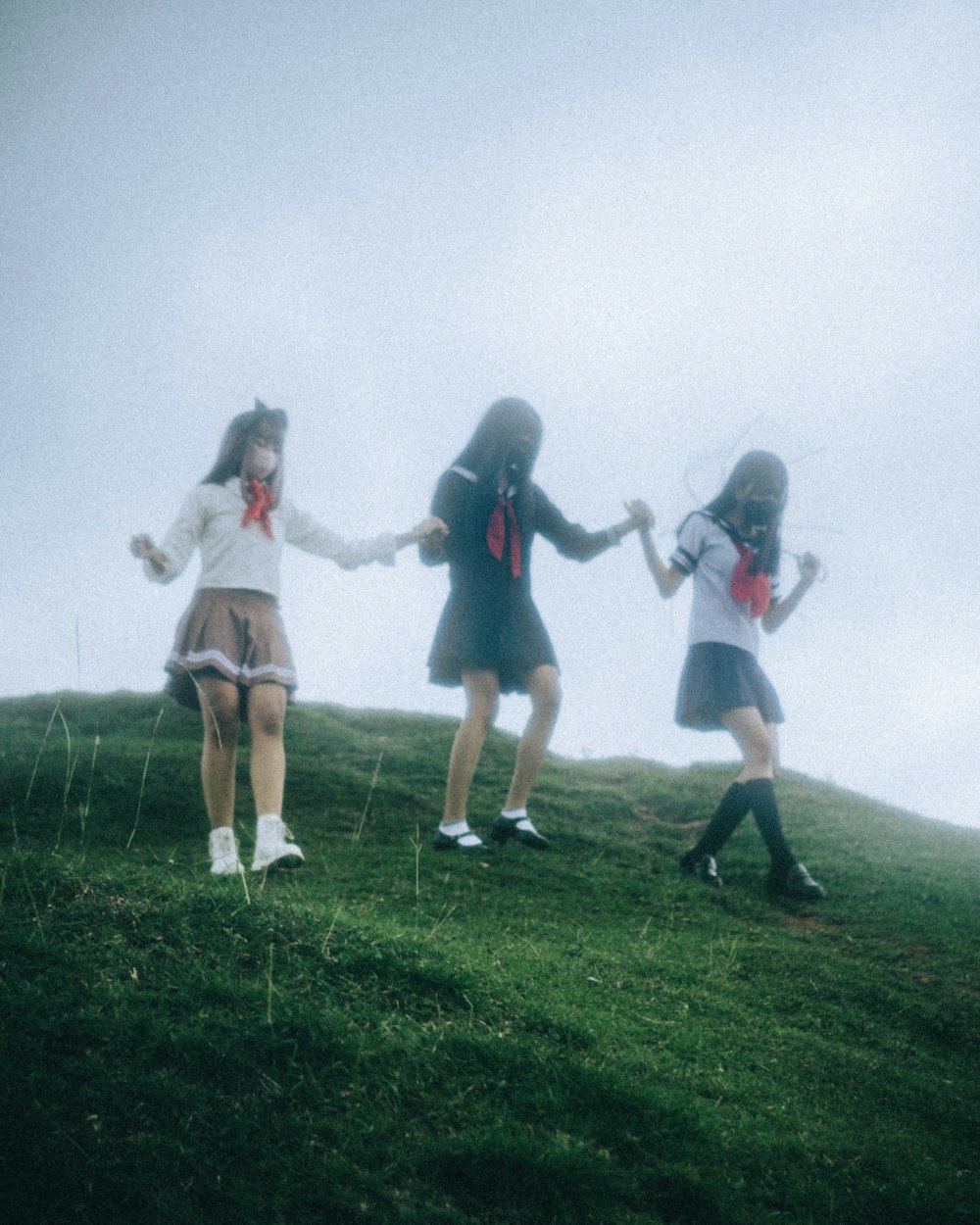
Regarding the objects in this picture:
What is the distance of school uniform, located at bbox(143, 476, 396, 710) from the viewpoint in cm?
477

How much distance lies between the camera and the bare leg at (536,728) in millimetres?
5621

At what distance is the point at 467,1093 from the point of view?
7.56 ft

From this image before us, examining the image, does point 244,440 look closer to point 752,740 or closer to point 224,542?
point 224,542

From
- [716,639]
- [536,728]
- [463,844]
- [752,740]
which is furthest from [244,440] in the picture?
[752,740]

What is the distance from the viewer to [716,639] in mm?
5871

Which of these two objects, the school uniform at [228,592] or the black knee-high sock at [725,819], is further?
the black knee-high sock at [725,819]

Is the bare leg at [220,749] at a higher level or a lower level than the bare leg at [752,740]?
lower

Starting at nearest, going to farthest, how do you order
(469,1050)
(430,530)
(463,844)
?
(469,1050) → (463,844) → (430,530)

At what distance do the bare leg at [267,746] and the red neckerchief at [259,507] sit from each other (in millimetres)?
887

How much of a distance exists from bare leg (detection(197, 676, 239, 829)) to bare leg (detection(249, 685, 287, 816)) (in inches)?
4.3

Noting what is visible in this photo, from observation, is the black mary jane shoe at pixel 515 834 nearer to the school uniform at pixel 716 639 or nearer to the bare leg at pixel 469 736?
the bare leg at pixel 469 736

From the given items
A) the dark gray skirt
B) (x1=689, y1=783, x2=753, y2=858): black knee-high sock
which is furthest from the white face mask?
(x1=689, y1=783, x2=753, y2=858): black knee-high sock

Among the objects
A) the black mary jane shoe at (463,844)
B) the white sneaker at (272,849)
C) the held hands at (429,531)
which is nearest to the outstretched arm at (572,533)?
the held hands at (429,531)

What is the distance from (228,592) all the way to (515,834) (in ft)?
7.27
